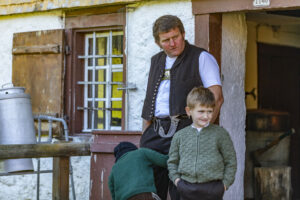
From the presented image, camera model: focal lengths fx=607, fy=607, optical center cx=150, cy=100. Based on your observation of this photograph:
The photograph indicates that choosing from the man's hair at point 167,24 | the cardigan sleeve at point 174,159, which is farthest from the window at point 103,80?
the cardigan sleeve at point 174,159

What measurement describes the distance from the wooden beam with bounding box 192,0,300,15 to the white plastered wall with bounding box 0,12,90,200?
1.84 m

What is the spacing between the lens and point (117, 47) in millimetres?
6562

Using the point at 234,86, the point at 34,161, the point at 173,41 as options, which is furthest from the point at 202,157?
the point at 34,161

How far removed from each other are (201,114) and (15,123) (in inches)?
108

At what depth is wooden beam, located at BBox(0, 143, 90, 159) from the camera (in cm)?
440

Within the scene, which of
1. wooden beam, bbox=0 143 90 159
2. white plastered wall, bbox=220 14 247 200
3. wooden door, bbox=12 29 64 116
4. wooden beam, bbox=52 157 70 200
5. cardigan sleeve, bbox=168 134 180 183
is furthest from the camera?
wooden door, bbox=12 29 64 116

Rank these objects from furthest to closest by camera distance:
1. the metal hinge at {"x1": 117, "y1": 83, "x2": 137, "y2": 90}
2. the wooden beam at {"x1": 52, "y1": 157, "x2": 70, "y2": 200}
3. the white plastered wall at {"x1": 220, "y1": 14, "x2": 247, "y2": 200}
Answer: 1. the metal hinge at {"x1": 117, "y1": 83, "x2": 137, "y2": 90}
2. the white plastered wall at {"x1": 220, "y1": 14, "x2": 247, "y2": 200}
3. the wooden beam at {"x1": 52, "y1": 157, "x2": 70, "y2": 200}

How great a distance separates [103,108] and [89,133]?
1.03 ft

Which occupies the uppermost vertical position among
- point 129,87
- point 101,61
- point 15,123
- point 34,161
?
point 101,61

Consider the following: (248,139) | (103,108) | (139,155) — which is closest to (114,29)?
(103,108)

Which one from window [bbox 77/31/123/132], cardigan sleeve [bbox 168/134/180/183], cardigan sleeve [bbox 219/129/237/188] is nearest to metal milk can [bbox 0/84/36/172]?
window [bbox 77/31/123/132]

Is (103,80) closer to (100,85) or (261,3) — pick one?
(100,85)

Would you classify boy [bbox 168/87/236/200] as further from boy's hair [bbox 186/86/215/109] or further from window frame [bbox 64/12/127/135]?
window frame [bbox 64/12/127/135]

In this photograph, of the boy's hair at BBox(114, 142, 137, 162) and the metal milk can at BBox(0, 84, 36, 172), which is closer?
the boy's hair at BBox(114, 142, 137, 162)
